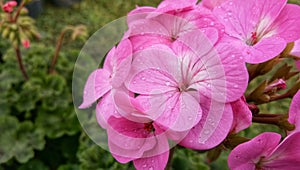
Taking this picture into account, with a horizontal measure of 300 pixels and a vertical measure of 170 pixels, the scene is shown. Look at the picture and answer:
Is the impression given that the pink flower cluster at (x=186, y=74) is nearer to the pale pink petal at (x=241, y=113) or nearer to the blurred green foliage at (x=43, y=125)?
the pale pink petal at (x=241, y=113)

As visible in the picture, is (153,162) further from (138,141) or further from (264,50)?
(264,50)

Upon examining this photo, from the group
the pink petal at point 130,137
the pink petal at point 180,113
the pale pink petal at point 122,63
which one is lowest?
the pink petal at point 130,137

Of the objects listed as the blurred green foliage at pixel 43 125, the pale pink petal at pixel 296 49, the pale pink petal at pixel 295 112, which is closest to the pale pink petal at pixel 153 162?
the pale pink petal at pixel 295 112

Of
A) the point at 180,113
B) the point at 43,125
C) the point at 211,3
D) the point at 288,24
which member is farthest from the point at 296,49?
the point at 43,125

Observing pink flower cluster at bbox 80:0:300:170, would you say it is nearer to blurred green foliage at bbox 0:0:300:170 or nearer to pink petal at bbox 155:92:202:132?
pink petal at bbox 155:92:202:132

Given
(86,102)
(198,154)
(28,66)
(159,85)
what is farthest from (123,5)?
(159,85)

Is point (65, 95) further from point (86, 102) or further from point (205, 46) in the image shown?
point (205, 46)
